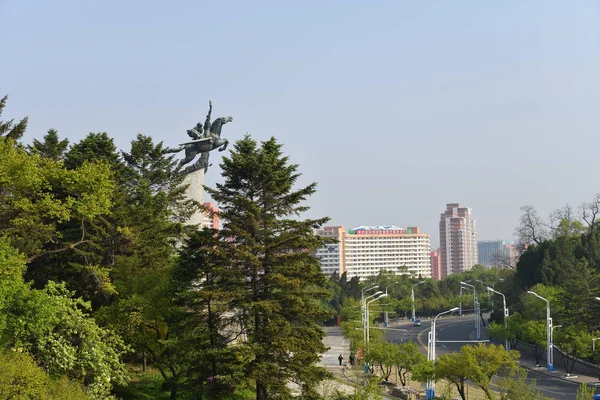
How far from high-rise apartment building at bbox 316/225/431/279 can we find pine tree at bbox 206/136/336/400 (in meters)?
151

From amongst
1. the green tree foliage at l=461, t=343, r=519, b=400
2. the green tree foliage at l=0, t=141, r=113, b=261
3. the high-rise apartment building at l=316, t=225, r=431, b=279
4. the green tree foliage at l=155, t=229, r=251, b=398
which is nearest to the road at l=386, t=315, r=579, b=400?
the green tree foliage at l=461, t=343, r=519, b=400

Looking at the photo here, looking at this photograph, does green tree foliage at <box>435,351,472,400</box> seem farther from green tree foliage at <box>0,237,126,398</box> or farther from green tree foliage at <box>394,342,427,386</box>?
green tree foliage at <box>0,237,126,398</box>

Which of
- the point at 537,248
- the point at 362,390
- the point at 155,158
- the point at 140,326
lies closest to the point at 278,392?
the point at 362,390

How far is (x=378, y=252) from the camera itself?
18562cm

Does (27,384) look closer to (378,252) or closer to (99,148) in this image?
(99,148)

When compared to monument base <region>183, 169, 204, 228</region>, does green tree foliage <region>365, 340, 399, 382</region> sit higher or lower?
lower

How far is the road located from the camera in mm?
37906

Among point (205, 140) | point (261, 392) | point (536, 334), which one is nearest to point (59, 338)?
point (261, 392)

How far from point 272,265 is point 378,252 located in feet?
528

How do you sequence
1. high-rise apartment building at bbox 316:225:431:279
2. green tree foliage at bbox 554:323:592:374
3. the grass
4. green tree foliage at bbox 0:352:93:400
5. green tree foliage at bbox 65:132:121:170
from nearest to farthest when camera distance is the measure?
1. green tree foliage at bbox 0:352:93:400
2. the grass
3. green tree foliage at bbox 65:132:121:170
4. green tree foliage at bbox 554:323:592:374
5. high-rise apartment building at bbox 316:225:431:279

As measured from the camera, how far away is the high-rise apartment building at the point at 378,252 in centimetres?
18075

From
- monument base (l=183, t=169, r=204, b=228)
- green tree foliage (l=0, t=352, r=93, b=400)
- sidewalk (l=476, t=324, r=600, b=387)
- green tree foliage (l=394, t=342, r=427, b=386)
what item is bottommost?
sidewalk (l=476, t=324, r=600, b=387)

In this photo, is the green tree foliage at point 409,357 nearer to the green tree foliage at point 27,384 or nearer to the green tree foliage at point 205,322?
the green tree foliage at point 205,322

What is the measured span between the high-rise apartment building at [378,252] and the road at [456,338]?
7490 cm
